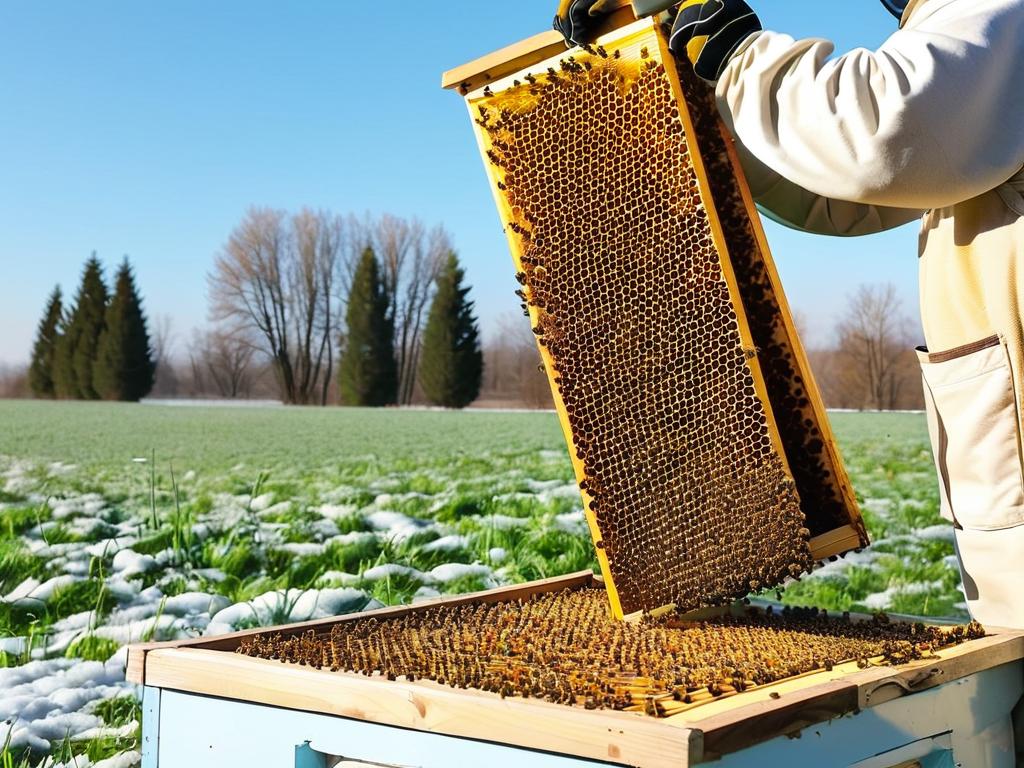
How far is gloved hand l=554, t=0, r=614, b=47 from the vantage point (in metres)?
2.02

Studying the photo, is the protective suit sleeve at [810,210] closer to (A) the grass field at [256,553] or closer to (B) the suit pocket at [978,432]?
(B) the suit pocket at [978,432]

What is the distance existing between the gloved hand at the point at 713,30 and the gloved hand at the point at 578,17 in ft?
0.63

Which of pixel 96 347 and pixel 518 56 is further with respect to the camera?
pixel 96 347

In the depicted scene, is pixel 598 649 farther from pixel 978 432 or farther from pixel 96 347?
pixel 96 347

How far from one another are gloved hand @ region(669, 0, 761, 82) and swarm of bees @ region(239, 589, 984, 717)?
1133mm

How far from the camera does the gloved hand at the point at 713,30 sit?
1.89 m

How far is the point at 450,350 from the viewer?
41.2 metres

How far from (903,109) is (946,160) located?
0.14 meters

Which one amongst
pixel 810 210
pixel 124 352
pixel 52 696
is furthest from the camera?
pixel 124 352

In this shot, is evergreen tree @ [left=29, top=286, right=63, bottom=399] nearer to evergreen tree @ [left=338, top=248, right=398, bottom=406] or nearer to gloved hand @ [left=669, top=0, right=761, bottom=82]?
evergreen tree @ [left=338, top=248, right=398, bottom=406]

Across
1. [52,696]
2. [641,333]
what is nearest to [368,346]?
[52,696]

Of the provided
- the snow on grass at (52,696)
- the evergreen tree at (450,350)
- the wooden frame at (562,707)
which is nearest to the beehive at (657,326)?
the wooden frame at (562,707)

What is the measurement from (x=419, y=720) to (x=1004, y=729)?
1.21 meters

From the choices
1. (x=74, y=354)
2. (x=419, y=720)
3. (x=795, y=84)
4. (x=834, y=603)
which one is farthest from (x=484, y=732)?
(x=74, y=354)
